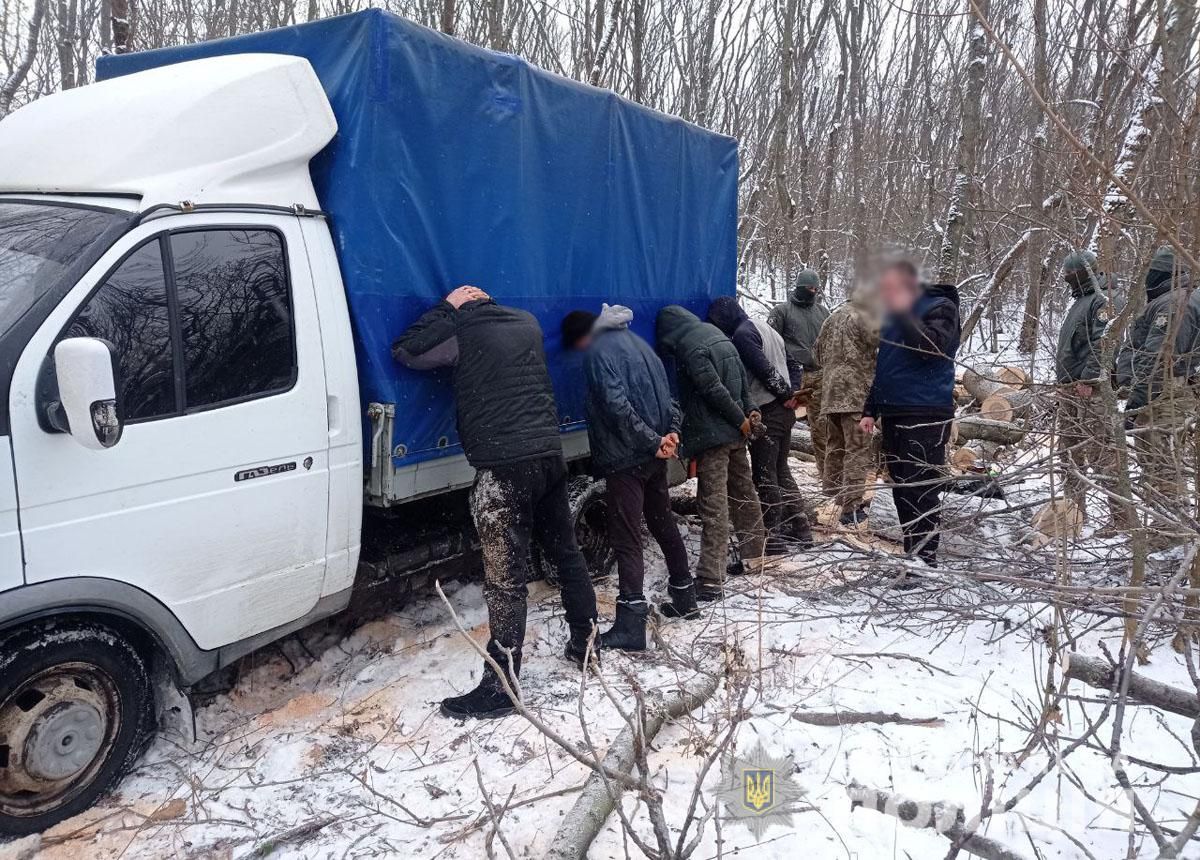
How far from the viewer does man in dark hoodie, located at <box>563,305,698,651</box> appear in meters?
4.20

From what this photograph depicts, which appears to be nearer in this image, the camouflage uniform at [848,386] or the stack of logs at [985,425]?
the camouflage uniform at [848,386]

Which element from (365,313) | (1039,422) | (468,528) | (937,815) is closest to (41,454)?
(365,313)

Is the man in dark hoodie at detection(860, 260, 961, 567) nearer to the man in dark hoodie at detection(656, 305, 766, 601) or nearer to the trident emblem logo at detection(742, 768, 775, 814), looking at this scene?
the man in dark hoodie at detection(656, 305, 766, 601)

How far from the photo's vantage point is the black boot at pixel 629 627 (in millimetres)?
4199

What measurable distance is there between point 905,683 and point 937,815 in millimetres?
1186

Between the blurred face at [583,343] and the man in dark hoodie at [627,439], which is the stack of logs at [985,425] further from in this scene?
the blurred face at [583,343]

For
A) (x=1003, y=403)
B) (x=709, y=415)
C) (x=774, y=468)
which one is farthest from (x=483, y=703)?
(x=1003, y=403)

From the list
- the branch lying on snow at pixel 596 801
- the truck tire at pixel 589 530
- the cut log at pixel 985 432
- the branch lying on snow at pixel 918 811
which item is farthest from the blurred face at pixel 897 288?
the cut log at pixel 985 432

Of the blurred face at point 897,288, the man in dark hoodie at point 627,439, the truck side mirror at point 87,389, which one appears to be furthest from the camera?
the man in dark hoodie at point 627,439

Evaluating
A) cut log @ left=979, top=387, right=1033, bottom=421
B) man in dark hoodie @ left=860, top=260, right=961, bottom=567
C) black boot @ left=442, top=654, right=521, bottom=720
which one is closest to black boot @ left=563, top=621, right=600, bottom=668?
black boot @ left=442, top=654, right=521, bottom=720

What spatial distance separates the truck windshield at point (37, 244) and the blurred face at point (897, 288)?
8.67ft

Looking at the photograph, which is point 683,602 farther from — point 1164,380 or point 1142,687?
point 1164,380

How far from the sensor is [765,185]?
16281mm

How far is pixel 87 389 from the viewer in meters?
2.46
